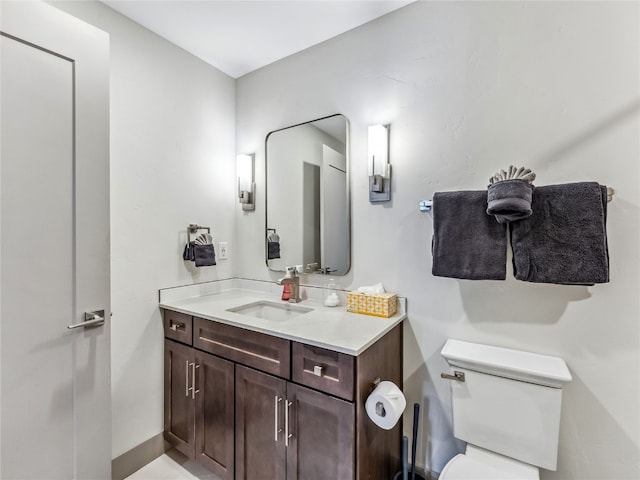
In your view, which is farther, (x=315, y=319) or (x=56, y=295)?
(x=315, y=319)

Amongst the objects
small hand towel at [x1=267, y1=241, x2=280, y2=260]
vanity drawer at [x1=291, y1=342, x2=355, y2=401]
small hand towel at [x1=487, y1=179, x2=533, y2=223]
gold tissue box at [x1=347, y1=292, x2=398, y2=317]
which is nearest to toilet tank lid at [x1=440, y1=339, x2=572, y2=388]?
gold tissue box at [x1=347, y1=292, x2=398, y2=317]

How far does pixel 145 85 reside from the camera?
1746mm

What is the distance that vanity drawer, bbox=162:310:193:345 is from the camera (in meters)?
1.69

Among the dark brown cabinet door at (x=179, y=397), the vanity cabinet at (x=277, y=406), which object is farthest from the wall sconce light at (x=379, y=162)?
the dark brown cabinet door at (x=179, y=397)

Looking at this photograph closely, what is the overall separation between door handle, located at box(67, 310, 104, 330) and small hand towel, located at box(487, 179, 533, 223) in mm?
1690

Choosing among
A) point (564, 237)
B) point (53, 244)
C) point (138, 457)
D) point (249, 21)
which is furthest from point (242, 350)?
point (249, 21)

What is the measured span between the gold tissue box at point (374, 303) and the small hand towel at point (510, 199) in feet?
2.12

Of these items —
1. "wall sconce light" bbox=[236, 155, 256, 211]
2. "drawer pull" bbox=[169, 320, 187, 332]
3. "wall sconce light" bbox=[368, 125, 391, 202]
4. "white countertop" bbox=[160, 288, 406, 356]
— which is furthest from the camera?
"wall sconce light" bbox=[236, 155, 256, 211]

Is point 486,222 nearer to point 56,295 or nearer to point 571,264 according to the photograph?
point 571,264

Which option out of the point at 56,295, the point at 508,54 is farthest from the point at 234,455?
the point at 508,54

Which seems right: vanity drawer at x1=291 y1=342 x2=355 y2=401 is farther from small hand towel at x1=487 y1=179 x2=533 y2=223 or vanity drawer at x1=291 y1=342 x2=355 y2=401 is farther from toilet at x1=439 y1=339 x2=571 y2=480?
small hand towel at x1=487 y1=179 x2=533 y2=223

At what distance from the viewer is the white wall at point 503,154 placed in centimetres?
116

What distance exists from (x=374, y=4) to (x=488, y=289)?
1.56 metres

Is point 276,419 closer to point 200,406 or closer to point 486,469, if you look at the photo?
point 200,406
